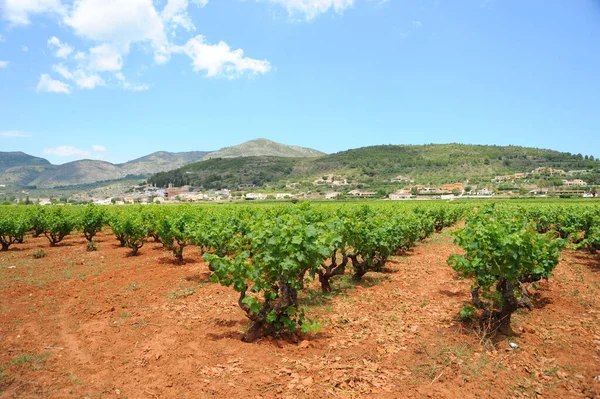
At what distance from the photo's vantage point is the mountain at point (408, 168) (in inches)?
5591

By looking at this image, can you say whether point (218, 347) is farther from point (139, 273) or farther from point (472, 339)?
point (139, 273)

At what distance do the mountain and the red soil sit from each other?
5188 inches

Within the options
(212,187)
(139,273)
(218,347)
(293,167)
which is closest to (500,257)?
(218,347)

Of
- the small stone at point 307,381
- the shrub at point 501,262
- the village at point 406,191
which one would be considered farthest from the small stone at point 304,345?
the village at point 406,191

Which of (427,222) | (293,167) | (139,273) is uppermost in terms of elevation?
(293,167)

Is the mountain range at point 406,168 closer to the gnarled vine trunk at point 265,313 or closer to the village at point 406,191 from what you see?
the village at point 406,191

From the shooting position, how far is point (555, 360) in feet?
19.5

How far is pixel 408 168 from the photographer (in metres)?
164

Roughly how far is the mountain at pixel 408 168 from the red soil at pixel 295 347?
131766 millimetres

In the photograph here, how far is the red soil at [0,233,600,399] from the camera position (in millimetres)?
5203

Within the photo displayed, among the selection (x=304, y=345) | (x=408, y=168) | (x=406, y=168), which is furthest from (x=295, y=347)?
(x=406, y=168)

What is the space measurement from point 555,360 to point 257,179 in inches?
6816

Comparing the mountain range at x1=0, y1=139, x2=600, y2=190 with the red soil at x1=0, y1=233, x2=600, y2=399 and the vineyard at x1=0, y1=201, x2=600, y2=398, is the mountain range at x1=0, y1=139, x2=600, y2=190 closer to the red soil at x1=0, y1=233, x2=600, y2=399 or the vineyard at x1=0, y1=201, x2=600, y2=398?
the vineyard at x1=0, y1=201, x2=600, y2=398

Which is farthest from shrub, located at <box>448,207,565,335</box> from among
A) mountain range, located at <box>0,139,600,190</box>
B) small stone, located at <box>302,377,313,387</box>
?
mountain range, located at <box>0,139,600,190</box>
